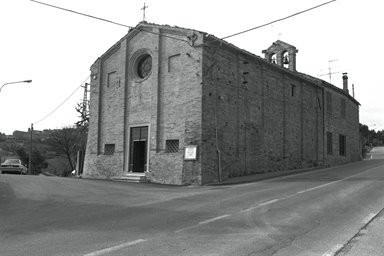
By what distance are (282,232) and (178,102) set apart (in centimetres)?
1222

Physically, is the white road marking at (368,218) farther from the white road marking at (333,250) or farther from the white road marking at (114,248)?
the white road marking at (114,248)

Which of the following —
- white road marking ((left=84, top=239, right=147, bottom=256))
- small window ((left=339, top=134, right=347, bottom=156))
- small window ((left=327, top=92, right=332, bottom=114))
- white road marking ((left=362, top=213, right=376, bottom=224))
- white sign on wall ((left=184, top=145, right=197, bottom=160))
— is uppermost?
small window ((left=327, top=92, right=332, bottom=114))

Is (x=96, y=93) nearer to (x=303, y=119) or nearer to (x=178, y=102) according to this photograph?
(x=178, y=102)

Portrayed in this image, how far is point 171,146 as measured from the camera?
18.4 metres

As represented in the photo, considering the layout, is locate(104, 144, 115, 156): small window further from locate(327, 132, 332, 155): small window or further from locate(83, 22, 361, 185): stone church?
locate(327, 132, 332, 155): small window

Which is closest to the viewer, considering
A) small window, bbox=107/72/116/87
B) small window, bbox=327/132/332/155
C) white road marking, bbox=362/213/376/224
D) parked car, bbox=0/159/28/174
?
white road marking, bbox=362/213/376/224

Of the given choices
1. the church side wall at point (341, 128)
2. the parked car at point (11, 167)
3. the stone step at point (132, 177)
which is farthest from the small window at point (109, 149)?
the church side wall at point (341, 128)

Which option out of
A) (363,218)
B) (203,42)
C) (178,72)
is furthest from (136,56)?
(363,218)

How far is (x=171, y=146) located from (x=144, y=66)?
5689mm

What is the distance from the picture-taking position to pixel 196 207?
9656 mm

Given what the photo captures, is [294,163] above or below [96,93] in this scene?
below

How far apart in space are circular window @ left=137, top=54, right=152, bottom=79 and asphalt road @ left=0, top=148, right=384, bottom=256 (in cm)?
974

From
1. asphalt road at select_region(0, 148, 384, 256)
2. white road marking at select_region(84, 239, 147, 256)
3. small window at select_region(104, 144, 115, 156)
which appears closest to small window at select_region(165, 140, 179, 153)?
small window at select_region(104, 144, 115, 156)

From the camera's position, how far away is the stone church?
688 inches
